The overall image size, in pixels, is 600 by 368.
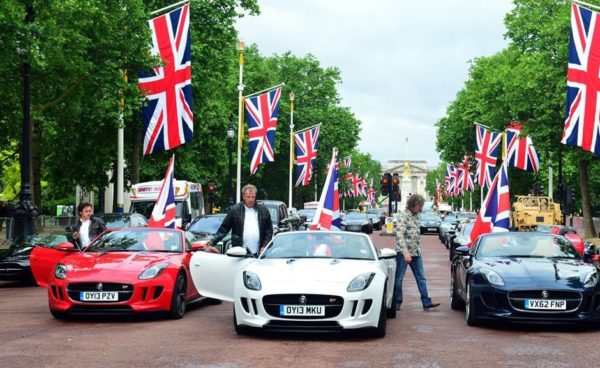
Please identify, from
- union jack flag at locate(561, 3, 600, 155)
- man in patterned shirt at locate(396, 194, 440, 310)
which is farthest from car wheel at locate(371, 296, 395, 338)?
union jack flag at locate(561, 3, 600, 155)

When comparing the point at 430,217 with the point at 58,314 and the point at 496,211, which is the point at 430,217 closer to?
the point at 496,211

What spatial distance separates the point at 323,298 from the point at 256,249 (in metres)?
3.24

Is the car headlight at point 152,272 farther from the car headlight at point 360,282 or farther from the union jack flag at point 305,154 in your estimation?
the union jack flag at point 305,154

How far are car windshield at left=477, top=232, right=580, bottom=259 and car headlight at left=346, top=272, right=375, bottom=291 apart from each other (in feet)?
10.1

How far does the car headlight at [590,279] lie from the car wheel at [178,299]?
527 centimetres

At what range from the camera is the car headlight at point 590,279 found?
1185 cm

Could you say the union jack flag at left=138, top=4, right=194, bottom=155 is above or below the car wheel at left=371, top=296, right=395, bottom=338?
above

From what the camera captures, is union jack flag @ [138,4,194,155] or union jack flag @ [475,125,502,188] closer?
union jack flag @ [138,4,194,155]

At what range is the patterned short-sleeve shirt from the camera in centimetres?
1439

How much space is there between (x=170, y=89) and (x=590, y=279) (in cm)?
1835

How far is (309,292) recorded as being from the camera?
1059cm

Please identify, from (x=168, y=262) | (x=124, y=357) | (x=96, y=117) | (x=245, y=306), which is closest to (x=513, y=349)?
(x=245, y=306)

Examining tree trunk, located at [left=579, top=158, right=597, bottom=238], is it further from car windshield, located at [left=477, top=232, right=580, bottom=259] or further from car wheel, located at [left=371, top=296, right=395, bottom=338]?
car wheel, located at [left=371, top=296, right=395, bottom=338]

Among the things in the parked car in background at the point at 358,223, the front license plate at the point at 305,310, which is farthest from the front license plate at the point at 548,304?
the parked car in background at the point at 358,223
